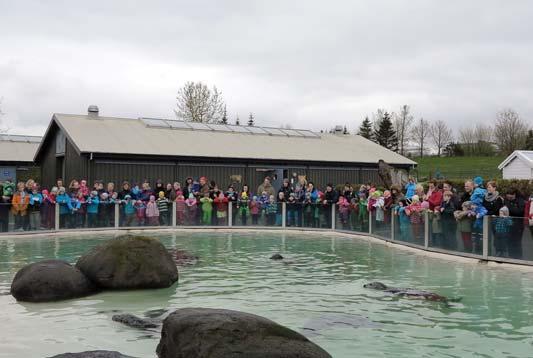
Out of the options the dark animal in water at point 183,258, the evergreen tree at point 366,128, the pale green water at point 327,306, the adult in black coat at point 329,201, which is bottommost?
the pale green water at point 327,306

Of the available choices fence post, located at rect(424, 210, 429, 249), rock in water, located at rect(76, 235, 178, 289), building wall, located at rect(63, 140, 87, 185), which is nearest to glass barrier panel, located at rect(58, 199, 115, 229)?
building wall, located at rect(63, 140, 87, 185)

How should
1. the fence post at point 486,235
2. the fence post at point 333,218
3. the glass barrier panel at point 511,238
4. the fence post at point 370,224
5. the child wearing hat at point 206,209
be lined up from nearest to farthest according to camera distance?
1. the glass barrier panel at point 511,238
2. the fence post at point 486,235
3. the fence post at point 370,224
4. the fence post at point 333,218
5. the child wearing hat at point 206,209

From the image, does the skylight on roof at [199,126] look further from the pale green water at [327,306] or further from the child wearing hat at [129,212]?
the pale green water at [327,306]

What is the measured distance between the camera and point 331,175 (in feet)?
118

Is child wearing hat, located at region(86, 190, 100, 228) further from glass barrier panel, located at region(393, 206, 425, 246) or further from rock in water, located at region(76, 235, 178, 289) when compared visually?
rock in water, located at region(76, 235, 178, 289)

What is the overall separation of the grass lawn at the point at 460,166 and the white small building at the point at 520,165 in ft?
47.8

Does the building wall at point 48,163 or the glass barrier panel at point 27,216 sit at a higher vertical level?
the building wall at point 48,163

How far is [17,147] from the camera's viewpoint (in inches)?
1635

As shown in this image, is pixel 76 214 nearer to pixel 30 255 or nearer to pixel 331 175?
pixel 30 255

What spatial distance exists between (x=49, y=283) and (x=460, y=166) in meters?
63.3

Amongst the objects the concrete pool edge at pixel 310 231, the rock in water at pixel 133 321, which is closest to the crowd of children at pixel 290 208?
the concrete pool edge at pixel 310 231

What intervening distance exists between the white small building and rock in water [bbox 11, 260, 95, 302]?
32689 mm

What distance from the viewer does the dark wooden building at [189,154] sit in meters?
30.0

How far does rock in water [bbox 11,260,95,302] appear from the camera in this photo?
10688 mm
